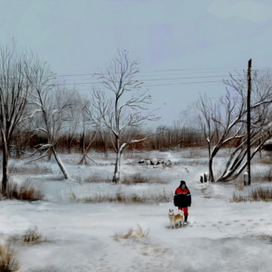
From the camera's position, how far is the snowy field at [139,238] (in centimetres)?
566

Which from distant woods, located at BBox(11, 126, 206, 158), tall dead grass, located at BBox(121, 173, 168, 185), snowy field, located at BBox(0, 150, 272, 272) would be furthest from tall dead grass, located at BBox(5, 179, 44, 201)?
tall dead grass, located at BBox(121, 173, 168, 185)

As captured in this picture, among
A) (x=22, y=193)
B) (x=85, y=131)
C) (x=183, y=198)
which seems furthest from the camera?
(x=85, y=131)

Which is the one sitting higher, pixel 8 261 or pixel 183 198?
pixel 183 198

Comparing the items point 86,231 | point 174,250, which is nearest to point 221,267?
point 174,250

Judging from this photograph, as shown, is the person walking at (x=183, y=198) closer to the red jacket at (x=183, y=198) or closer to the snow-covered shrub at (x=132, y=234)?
the red jacket at (x=183, y=198)

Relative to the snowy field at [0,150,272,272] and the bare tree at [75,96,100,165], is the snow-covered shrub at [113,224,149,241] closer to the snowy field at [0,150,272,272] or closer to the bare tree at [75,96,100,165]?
the snowy field at [0,150,272,272]

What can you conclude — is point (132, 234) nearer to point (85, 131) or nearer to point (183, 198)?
point (183, 198)

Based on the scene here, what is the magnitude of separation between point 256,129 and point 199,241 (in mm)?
12847

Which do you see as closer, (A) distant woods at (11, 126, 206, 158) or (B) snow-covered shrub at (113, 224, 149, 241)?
(B) snow-covered shrub at (113, 224, 149, 241)

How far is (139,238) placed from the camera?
23.5 feet

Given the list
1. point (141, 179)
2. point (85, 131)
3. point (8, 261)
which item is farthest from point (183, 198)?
point (85, 131)

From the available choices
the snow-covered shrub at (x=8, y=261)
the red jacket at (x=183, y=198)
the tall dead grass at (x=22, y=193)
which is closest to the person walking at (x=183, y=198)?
the red jacket at (x=183, y=198)

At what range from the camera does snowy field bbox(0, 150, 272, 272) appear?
18.6 ft

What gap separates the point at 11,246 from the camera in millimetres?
6410
